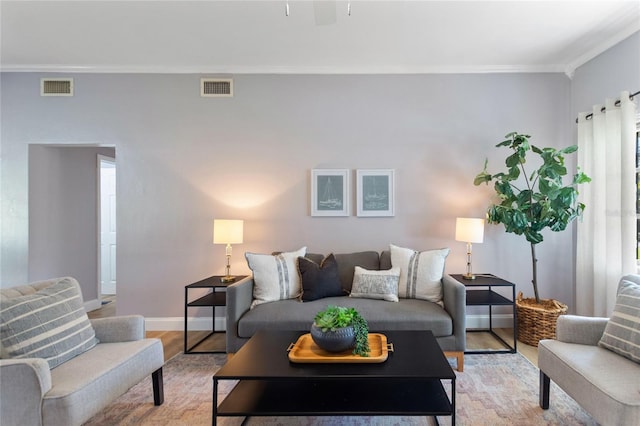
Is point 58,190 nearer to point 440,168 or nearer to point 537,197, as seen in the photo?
point 440,168

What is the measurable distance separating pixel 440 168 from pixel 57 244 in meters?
4.63

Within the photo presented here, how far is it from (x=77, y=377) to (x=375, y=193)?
282cm

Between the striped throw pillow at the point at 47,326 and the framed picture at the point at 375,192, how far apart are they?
253 centimetres

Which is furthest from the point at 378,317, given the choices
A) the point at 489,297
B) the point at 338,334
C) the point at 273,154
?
the point at 273,154

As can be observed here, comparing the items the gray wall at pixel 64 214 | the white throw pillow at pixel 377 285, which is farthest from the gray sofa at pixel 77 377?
the gray wall at pixel 64 214

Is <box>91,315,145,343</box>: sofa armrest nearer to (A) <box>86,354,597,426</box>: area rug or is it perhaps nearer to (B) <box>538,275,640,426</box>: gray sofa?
(A) <box>86,354,597,426</box>: area rug

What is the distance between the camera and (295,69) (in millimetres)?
3463

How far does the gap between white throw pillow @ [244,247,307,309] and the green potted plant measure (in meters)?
1.08

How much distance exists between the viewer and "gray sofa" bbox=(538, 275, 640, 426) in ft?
4.59

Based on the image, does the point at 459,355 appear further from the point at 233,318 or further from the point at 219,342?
the point at 219,342

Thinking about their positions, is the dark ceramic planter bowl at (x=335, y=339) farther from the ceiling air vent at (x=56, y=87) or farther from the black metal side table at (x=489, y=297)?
the ceiling air vent at (x=56, y=87)

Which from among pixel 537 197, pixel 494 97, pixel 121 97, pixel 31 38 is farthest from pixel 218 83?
pixel 537 197

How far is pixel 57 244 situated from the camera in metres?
3.88

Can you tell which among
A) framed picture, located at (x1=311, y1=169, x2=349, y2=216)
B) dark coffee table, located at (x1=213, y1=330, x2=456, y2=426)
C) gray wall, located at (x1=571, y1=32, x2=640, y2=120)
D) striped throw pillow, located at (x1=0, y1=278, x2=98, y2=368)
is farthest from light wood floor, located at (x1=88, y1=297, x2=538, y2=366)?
gray wall, located at (x1=571, y1=32, x2=640, y2=120)
